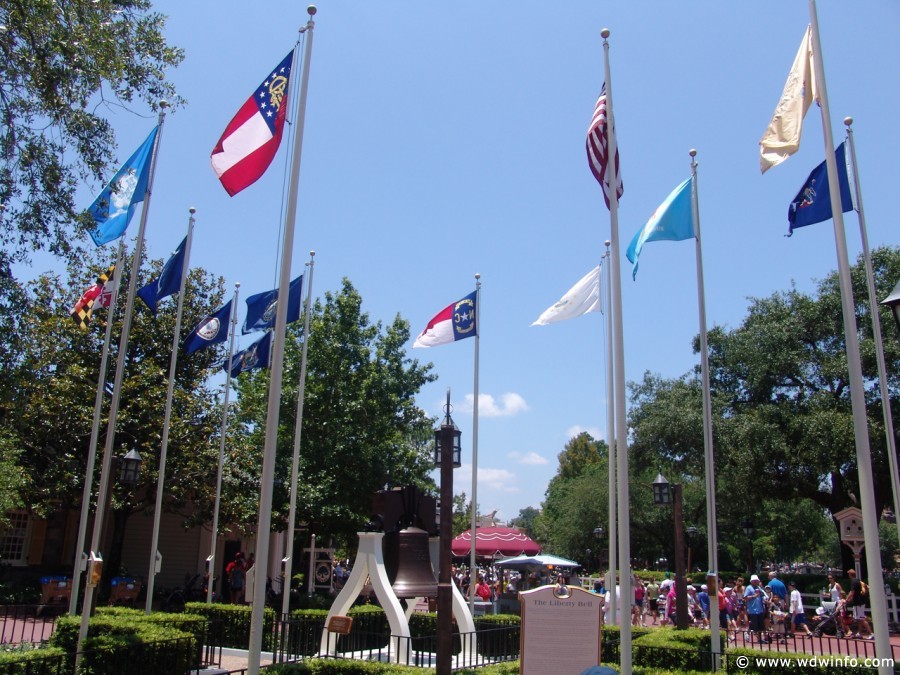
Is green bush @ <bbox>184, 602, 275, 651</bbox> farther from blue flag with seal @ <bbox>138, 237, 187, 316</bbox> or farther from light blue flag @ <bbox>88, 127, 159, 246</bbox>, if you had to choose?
light blue flag @ <bbox>88, 127, 159, 246</bbox>

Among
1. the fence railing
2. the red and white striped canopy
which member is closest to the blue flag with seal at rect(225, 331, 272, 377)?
the fence railing

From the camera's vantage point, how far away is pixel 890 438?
1341 centimetres

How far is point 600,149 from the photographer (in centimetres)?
1038

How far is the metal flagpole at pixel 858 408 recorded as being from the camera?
7.82 m

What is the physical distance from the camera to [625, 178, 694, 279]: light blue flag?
12.8 meters

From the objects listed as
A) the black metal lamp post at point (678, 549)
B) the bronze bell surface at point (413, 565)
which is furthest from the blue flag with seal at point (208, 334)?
the black metal lamp post at point (678, 549)

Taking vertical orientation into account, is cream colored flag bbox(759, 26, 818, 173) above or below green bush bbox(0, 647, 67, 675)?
above

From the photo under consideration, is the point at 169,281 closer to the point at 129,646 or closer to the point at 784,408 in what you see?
the point at 129,646

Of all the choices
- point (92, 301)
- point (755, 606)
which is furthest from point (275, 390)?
point (755, 606)

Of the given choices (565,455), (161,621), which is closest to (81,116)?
(161,621)

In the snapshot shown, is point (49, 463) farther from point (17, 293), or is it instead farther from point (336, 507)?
point (17, 293)

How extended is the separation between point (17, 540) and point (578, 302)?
76.4 feet

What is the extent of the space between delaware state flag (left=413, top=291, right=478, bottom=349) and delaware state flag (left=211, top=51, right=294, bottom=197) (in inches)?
345

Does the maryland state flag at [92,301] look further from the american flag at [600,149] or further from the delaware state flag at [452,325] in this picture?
the american flag at [600,149]
